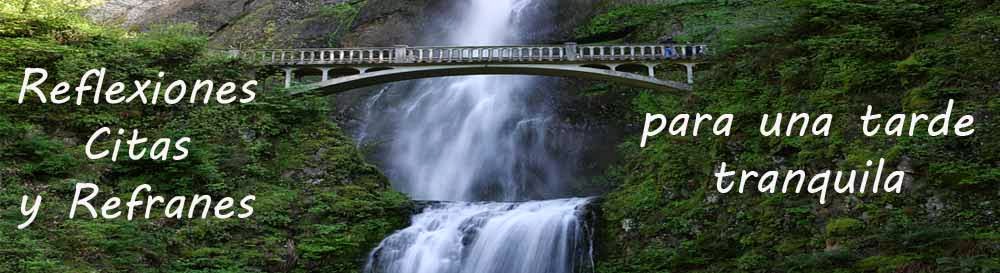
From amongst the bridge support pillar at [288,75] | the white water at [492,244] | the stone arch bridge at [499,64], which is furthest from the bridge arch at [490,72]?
the white water at [492,244]

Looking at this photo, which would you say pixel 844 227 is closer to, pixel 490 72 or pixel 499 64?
pixel 499 64

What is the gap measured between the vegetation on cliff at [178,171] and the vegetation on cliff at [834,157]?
19.2ft

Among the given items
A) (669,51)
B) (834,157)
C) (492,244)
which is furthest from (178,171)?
(669,51)

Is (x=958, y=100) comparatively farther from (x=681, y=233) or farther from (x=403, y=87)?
(x=403, y=87)

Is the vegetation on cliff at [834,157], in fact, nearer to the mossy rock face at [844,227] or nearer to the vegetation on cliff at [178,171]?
the mossy rock face at [844,227]

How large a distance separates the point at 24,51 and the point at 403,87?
1295 centimetres

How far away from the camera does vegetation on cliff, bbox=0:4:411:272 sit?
1212 cm

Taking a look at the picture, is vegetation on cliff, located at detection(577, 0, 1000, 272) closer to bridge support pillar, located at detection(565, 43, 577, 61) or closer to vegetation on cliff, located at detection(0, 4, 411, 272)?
bridge support pillar, located at detection(565, 43, 577, 61)

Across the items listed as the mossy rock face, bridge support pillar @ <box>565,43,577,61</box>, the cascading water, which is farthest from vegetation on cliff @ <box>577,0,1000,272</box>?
bridge support pillar @ <box>565,43,577,61</box>

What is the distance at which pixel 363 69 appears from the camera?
21.7 meters

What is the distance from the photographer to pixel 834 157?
37.7 ft

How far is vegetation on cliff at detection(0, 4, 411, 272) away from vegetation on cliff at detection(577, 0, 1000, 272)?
584cm

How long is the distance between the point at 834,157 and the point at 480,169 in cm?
1279

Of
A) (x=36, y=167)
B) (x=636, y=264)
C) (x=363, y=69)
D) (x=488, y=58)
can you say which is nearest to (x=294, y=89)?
(x=363, y=69)
